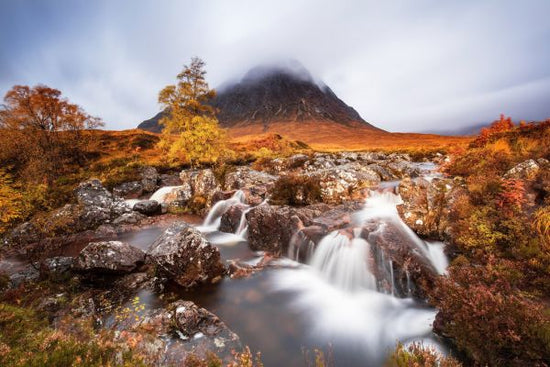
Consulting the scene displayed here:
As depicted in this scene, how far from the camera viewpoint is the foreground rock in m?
4.81

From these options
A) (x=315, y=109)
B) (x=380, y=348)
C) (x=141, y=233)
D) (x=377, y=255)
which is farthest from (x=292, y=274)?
(x=315, y=109)

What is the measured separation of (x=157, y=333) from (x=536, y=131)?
→ 64.9ft

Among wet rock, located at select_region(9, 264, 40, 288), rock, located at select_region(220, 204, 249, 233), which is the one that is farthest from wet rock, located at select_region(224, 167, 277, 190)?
wet rock, located at select_region(9, 264, 40, 288)

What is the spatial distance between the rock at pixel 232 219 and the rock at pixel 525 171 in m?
11.6

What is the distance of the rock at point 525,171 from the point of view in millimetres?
8628

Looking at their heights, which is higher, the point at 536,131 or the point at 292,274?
the point at 536,131

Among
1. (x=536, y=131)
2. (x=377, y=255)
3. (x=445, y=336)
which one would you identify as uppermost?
A: (x=536, y=131)

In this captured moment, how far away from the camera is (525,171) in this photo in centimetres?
877

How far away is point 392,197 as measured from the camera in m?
12.2

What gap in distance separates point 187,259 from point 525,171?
12.5 meters

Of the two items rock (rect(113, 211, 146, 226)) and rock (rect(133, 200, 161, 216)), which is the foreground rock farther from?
rock (rect(133, 200, 161, 216))

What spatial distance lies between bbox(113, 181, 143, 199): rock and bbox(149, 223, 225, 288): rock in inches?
573

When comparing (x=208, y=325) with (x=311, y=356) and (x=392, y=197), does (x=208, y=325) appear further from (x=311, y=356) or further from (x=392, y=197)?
(x=392, y=197)

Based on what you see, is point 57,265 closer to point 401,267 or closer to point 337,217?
point 337,217
